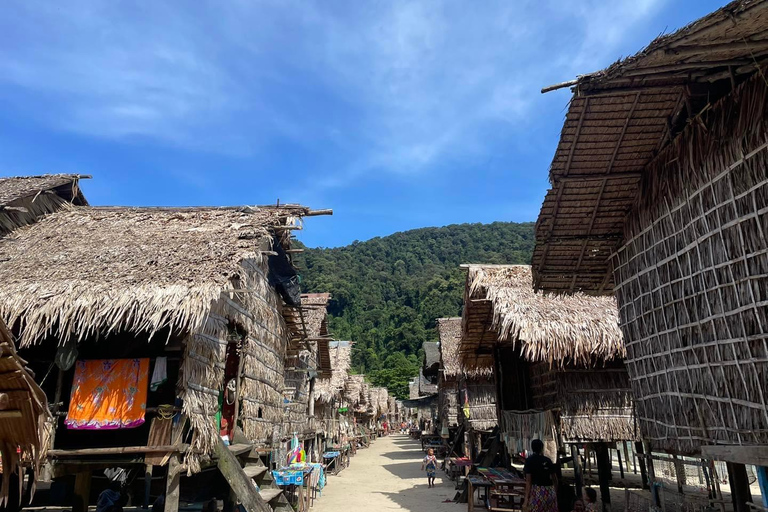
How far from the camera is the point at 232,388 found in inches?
374

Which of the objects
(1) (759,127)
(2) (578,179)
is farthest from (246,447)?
(1) (759,127)

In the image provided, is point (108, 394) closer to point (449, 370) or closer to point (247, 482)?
point (247, 482)

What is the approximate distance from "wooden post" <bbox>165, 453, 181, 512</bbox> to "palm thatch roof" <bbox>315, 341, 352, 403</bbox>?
14.0 meters

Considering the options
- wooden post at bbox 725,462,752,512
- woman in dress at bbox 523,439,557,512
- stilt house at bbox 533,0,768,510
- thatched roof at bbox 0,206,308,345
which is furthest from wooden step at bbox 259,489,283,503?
wooden post at bbox 725,462,752,512

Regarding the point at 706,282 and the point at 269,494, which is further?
the point at 269,494

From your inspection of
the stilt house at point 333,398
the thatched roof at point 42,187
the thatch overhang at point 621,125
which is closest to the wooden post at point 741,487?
the thatch overhang at point 621,125

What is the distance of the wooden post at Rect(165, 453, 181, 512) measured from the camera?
623 cm

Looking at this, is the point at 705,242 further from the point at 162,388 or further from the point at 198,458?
the point at 162,388

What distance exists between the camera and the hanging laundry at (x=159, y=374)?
666 centimetres

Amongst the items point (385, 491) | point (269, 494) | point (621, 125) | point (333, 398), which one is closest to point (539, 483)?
point (269, 494)

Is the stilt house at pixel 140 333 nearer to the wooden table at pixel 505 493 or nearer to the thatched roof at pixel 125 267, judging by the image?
the thatched roof at pixel 125 267

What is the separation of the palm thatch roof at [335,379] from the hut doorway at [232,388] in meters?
10.5

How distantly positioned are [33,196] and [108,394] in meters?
5.92

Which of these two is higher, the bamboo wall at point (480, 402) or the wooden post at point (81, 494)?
the bamboo wall at point (480, 402)
